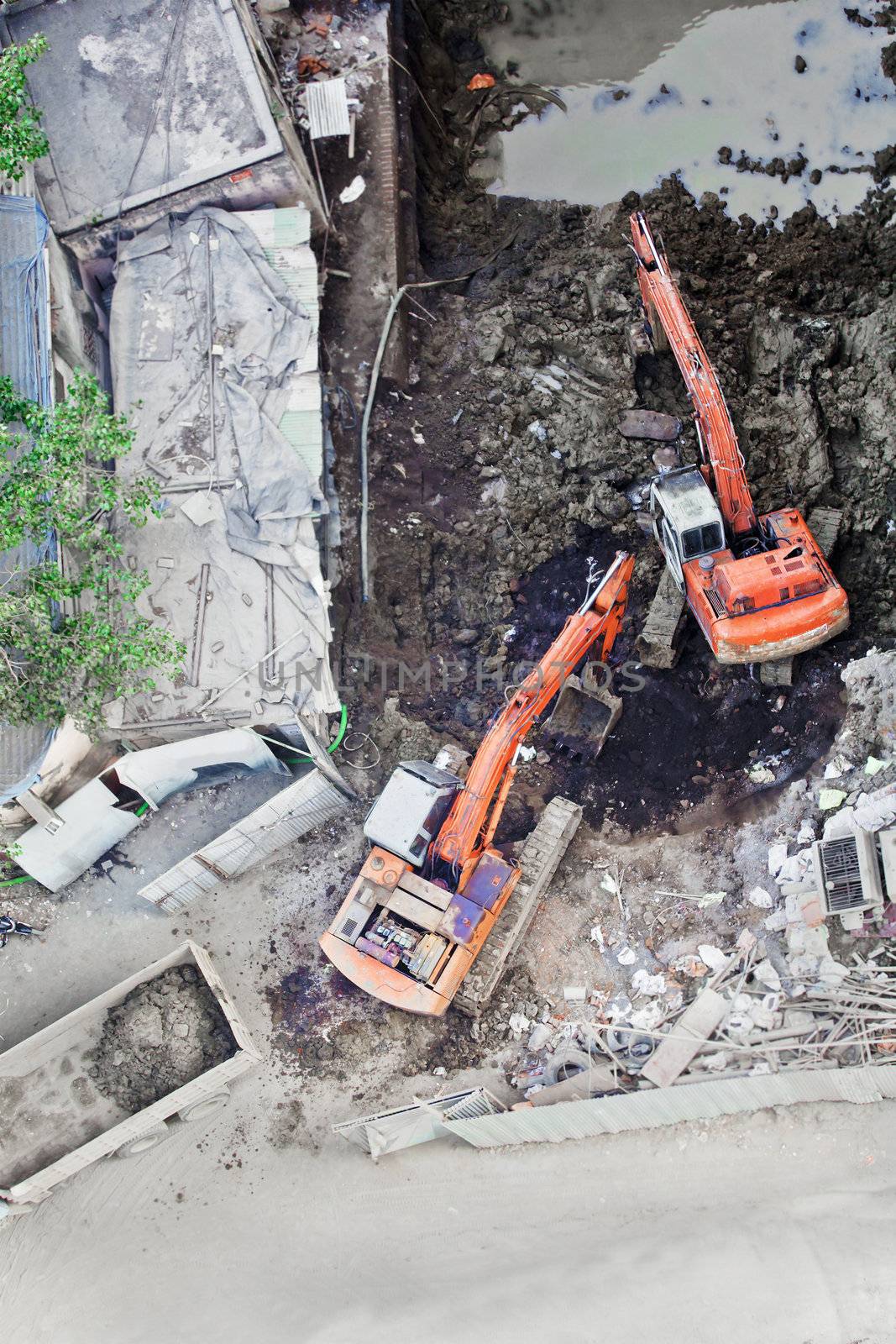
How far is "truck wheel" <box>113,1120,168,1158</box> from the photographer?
15.3 m

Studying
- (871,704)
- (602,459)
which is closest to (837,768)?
(871,704)

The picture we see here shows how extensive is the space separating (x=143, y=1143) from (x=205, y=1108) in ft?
3.25

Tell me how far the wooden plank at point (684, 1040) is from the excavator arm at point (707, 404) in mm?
6565

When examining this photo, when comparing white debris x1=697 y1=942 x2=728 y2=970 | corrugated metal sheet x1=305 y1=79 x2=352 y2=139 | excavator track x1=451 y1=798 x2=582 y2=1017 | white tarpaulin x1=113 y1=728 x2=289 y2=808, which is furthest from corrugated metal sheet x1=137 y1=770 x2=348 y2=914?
corrugated metal sheet x1=305 y1=79 x2=352 y2=139

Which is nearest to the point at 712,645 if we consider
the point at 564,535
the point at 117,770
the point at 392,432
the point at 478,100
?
the point at 564,535

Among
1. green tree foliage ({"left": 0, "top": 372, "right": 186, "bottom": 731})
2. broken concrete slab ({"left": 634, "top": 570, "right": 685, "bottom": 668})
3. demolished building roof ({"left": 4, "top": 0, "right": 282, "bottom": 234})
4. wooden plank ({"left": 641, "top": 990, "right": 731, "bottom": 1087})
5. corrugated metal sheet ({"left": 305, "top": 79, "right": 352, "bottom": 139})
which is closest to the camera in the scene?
green tree foliage ({"left": 0, "top": 372, "right": 186, "bottom": 731})

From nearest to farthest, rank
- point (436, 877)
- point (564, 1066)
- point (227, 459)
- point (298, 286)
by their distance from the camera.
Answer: point (564, 1066) < point (436, 877) < point (227, 459) < point (298, 286)

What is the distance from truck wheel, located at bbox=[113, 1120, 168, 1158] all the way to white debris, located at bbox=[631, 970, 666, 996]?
6873 mm

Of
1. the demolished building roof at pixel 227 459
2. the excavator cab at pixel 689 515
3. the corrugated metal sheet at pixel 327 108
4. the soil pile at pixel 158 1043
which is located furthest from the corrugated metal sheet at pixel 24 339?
the excavator cab at pixel 689 515

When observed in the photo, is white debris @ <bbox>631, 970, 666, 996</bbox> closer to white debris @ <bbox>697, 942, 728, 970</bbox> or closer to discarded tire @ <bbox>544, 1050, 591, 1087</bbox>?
white debris @ <bbox>697, 942, 728, 970</bbox>

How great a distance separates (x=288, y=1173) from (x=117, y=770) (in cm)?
613

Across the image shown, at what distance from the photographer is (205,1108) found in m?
15.4

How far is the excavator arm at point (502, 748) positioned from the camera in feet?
48.9

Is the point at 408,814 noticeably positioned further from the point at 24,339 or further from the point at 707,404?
the point at 24,339
